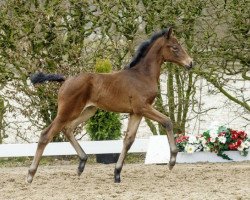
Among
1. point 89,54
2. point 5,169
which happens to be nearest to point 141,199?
point 5,169

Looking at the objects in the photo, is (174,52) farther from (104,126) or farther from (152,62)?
(104,126)

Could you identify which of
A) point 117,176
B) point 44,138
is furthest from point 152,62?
point 44,138

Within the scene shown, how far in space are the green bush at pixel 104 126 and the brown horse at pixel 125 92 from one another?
2.47m

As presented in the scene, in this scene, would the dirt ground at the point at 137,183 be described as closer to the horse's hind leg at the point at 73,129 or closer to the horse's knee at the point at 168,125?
the horse's hind leg at the point at 73,129

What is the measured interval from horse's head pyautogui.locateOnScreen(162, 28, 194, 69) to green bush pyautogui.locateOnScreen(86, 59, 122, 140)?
2824 mm

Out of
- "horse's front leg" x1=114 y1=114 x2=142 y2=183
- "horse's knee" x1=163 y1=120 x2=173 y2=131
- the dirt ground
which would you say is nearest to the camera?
the dirt ground

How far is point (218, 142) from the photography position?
37.4 feet

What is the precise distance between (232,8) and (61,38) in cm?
297

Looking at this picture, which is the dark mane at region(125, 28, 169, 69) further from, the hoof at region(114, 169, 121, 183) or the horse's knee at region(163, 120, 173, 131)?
the hoof at region(114, 169, 121, 183)

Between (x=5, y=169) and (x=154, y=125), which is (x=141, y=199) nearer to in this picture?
(x=5, y=169)

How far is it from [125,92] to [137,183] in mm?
1172

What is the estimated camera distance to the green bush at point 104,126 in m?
12.3

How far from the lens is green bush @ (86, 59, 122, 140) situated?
12.3 meters

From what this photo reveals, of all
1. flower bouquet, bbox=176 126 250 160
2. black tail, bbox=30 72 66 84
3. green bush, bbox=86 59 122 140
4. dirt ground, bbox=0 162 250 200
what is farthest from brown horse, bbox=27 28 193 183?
green bush, bbox=86 59 122 140
